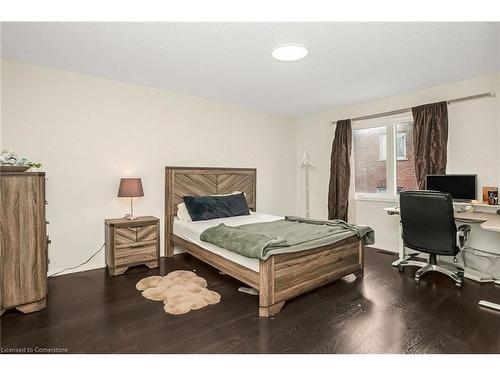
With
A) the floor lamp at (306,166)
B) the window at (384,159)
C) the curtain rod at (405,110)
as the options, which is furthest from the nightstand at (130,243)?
the curtain rod at (405,110)

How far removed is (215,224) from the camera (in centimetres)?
339

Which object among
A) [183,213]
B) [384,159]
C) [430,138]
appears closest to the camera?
[430,138]

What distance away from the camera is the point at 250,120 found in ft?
16.0

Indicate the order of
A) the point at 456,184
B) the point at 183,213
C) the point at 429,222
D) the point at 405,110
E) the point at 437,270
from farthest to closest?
the point at 405,110
the point at 183,213
the point at 456,184
the point at 437,270
the point at 429,222

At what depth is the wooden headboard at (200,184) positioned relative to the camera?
3893mm

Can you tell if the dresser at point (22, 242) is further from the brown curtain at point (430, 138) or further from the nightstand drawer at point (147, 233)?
the brown curtain at point (430, 138)

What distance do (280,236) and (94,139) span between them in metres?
2.60

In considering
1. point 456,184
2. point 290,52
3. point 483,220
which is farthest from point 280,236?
point 456,184

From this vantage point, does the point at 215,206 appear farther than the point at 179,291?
Yes

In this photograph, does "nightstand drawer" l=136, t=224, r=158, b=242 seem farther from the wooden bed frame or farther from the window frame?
the window frame

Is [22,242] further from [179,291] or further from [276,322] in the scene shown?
[276,322]

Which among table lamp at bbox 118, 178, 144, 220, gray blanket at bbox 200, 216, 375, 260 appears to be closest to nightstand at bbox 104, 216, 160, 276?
table lamp at bbox 118, 178, 144, 220
